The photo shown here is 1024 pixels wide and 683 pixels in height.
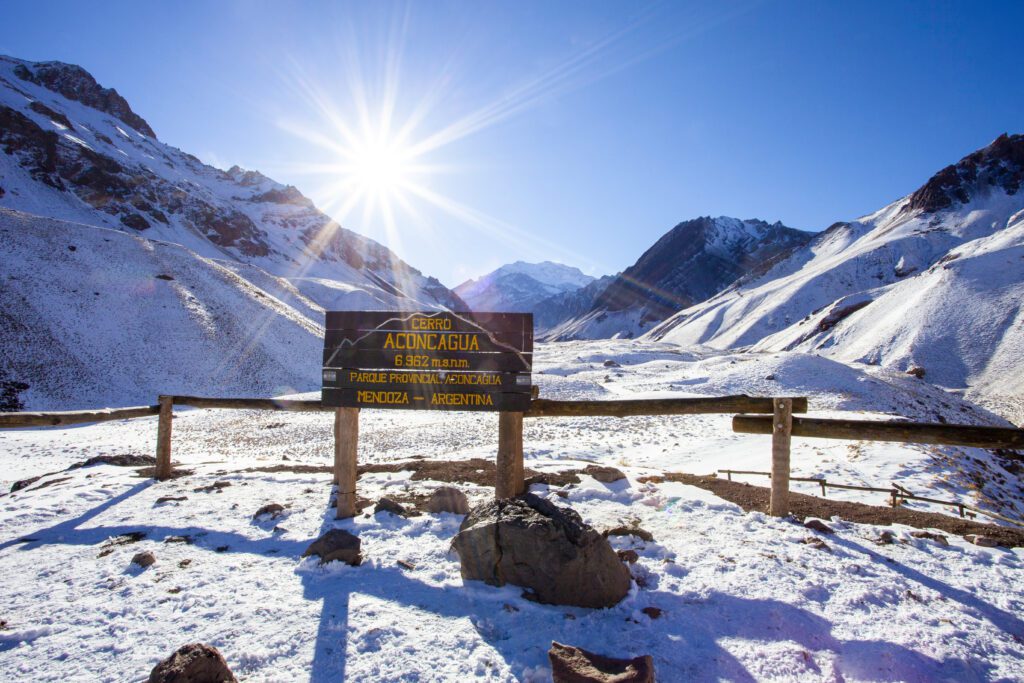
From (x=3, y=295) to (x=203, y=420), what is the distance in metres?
21.7

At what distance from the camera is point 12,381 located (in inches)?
1057

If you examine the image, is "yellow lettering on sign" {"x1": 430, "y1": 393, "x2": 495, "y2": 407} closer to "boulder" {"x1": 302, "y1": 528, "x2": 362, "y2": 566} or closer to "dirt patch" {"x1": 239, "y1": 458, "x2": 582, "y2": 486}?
"boulder" {"x1": 302, "y1": 528, "x2": 362, "y2": 566}

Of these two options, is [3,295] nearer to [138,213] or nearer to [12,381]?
[12,381]

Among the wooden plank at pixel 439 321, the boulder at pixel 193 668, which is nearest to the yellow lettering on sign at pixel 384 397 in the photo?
the wooden plank at pixel 439 321

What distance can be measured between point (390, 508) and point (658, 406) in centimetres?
441

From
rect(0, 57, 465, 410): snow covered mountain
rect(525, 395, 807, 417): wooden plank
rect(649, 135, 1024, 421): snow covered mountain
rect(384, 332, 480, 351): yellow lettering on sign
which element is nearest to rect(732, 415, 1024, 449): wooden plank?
rect(525, 395, 807, 417): wooden plank

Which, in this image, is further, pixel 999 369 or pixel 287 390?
pixel 999 369

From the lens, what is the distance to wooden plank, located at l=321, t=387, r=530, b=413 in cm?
646

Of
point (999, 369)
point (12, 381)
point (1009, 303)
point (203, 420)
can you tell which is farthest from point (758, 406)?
point (1009, 303)

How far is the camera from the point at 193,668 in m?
3.32

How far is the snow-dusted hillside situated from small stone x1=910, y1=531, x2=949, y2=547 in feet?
114

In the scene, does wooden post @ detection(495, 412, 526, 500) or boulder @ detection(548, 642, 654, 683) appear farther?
wooden post @ detection(495, 412, 526, 500)

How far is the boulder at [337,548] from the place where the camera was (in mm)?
5453

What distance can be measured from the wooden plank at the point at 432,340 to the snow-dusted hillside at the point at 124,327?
2977 centimetres
